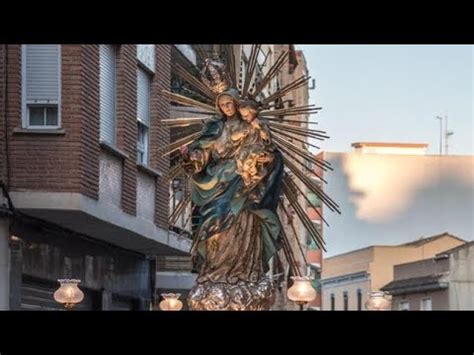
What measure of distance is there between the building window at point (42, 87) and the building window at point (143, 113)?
249cm

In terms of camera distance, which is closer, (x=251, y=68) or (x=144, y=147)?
(x=251, y=68)

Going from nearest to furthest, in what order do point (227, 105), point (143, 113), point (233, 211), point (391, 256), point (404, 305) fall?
point (233, 211) → point (227, 105) → point (404, 305) → point (391, 256) → point (143, 113)

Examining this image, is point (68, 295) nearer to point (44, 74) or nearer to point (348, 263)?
point (44, 74)

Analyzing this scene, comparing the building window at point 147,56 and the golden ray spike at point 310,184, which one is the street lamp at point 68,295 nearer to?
the golden ray spike at point 310,184

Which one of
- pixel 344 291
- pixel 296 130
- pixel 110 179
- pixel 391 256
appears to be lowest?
pixel 344 291

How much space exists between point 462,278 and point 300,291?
565 centimetres

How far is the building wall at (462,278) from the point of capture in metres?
13.4

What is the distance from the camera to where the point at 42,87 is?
46.3ft

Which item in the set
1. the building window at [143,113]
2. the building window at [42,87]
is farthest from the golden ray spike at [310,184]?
the building window at [143,113]

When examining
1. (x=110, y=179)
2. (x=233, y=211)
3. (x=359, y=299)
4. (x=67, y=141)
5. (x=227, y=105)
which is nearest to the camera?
(x=233, y=211)

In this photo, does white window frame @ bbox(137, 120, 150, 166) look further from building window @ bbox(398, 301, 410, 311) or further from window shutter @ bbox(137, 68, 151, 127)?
building window @ bbox(398, 301, 410, 311)

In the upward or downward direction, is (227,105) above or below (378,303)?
above

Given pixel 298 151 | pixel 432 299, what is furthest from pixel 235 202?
pixel 432 299
